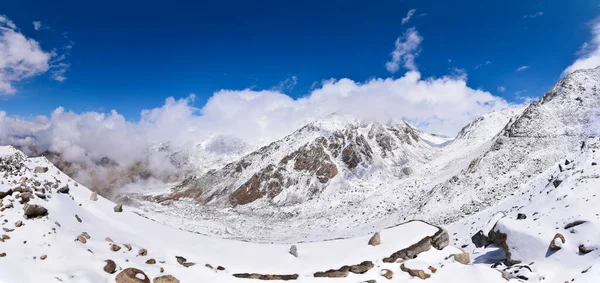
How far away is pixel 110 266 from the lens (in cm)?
1234

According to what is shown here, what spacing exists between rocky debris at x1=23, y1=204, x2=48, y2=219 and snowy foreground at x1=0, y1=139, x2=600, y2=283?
3cm

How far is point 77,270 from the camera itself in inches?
453

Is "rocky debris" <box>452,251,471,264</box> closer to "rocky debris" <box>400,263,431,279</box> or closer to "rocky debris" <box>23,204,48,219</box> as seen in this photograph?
"rocky debris" <box>400,263,431,279</box>

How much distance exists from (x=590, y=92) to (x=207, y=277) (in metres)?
86.4

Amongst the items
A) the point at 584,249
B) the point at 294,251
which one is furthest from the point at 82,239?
the point at 584,249

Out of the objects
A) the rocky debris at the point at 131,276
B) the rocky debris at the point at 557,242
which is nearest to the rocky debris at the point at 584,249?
the rocky debris at the point at 557,242

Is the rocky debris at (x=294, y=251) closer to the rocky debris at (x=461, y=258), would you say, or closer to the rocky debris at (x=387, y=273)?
the rocky debris at (x=387, y=273)

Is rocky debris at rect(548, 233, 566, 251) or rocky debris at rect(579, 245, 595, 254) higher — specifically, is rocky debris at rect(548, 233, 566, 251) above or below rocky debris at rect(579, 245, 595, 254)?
above

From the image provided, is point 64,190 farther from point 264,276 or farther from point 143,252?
point 264,276

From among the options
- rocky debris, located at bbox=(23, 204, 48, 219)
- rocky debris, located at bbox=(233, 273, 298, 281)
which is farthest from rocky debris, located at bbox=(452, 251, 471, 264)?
rocky debris, located at bbox=(23, 204, 48, 219)

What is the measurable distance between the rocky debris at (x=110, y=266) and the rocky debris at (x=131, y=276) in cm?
45

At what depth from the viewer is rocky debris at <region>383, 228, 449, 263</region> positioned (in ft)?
57.8

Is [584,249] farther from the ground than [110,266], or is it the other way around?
[110,266]

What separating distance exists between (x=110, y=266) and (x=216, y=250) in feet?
19.8
